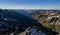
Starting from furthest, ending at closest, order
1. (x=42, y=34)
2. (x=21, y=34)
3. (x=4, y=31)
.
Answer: (x=4, y=31), (x=21, y=34), (x=42, y=34)

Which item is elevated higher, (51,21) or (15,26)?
(15,26)

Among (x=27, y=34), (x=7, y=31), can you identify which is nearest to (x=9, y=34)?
(x=7, y=31)

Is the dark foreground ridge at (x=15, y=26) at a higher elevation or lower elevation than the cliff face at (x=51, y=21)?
higher

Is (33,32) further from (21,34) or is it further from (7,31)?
(7,31)

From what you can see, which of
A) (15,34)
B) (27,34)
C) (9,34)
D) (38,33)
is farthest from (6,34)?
(38,33)

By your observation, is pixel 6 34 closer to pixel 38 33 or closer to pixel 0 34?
pixel 0 34

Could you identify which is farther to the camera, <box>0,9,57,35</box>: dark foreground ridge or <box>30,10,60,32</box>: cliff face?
<box>30,10,60,32</box>: cliff face

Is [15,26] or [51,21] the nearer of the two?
[15,26]

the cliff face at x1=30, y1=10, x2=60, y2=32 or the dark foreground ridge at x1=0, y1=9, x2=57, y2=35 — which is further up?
the dark foreground ridge at x1=0, y1=9, x2=57, y2=35

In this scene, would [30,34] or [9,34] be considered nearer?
[30,34]

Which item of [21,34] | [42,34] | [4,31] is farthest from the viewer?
[4,31]

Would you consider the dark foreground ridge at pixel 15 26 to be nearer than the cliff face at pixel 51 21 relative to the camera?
Yes
